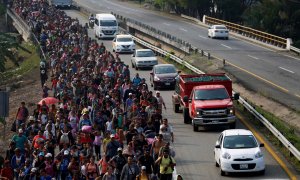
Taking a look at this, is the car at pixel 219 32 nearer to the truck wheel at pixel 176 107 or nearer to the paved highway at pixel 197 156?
the truck wheel at pixel 176 107

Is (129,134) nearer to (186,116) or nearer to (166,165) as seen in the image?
(166,165)

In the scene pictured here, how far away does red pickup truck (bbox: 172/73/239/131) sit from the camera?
95.1 ft

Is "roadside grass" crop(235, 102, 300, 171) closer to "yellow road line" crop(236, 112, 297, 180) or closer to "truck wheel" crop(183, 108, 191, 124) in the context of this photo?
"yellow road line" crop(236, 112, 297, 180)

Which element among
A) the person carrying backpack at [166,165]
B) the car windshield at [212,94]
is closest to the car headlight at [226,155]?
the person carrying backpack at [166,165]

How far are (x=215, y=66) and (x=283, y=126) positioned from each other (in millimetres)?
19751

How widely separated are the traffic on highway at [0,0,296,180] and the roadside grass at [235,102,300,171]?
1.66ft

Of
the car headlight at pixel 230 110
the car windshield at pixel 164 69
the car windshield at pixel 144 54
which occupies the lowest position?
the car windshield at pixel 144 54

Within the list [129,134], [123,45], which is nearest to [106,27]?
[123,45]

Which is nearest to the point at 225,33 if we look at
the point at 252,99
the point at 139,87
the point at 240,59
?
the point at 240,59

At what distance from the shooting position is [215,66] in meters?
49.9

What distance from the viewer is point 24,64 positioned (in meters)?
70.4

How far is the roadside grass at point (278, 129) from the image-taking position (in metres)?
25.3

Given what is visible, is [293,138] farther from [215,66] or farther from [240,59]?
[240,59]

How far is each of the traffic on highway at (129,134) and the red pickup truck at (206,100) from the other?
0.03m
